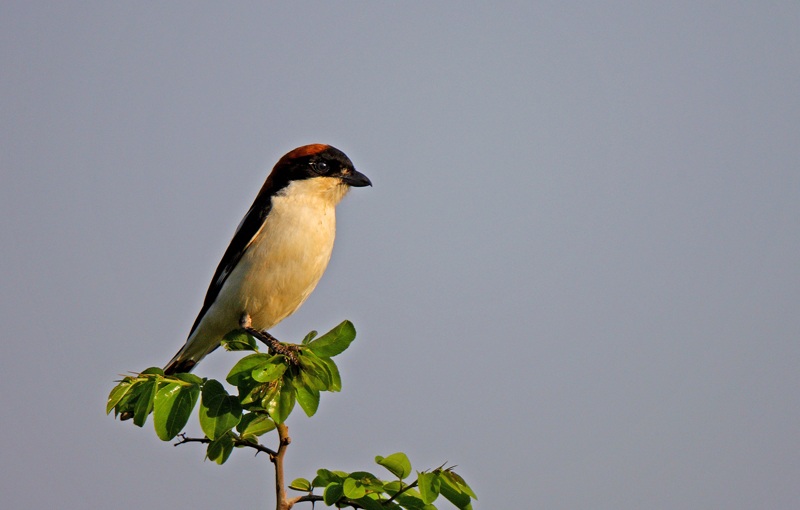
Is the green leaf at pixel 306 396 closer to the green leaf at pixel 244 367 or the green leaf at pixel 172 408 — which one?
the green leaf at pixel 244 367

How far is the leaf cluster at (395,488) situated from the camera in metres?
3.28

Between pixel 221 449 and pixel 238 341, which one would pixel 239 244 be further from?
pixel 221 449

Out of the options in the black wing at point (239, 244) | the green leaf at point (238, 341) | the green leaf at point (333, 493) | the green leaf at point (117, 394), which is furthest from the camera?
the black wing at point (239, 244)

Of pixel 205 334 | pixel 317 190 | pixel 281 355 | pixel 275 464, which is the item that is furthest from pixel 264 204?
pixel 275 464

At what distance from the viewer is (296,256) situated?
536cm

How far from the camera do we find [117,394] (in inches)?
141

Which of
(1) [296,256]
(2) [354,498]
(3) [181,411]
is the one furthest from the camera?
(1) [296,256]

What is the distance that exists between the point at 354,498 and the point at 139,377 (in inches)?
44.9

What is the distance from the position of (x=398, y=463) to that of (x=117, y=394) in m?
1.28

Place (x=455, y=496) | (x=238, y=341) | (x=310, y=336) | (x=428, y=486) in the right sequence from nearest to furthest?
(x=428, y=486)
(x=455, y=496)
(x=310, y=336)
(x=238, y=341)

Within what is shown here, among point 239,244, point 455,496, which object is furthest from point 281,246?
point 455,496

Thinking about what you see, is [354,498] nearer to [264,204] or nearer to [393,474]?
[393,474]

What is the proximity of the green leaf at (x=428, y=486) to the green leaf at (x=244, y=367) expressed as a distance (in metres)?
0.88

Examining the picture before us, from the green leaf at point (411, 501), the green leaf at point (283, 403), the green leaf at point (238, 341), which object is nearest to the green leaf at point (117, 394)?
the green leaf at point (283, 403)
